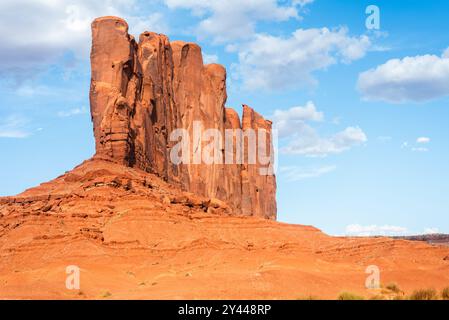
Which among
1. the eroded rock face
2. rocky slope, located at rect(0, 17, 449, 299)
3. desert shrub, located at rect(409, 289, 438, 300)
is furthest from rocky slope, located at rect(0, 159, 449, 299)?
the eroded rock face

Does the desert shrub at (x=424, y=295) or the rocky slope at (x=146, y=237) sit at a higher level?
the rocky slope at (x=146, y=237)

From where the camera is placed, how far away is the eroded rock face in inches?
2333

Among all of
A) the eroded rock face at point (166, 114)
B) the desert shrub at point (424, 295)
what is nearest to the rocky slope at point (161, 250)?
the desert shrub at point (424, 295)

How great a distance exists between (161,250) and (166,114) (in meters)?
34.0

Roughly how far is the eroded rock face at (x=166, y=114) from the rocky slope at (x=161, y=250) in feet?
17.3

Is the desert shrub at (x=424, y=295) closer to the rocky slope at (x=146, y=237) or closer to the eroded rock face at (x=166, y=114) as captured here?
the rocky slope at (x=146, y=237)

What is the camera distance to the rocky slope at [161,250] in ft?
99.8

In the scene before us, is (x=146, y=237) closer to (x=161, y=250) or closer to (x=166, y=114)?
(x=161, y=250)

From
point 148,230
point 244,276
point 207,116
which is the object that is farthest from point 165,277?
point 207,116

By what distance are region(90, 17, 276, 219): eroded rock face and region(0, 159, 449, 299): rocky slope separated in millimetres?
5266

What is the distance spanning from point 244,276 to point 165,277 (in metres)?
5.15

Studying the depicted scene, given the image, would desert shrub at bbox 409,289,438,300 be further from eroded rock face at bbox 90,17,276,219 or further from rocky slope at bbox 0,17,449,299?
eroded rock face at bbox 90,17,276,219

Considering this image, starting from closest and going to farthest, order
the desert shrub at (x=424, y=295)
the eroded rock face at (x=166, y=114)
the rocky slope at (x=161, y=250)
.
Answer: the desert shrub at (x=424, y=295) → the rocky slope at (x=161, y=250) → the eroded rock face at (x=166, y=114)
